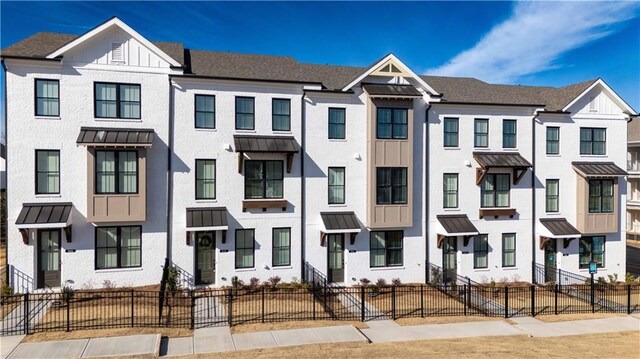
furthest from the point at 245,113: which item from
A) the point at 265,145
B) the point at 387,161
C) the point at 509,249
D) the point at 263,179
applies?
the point at 509,249

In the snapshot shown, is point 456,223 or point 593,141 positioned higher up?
point 593,141

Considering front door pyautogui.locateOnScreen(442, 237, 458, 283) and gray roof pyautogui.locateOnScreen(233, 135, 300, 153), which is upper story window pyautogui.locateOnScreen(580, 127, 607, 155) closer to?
front door pyautogui.locateOnScreen(442, 237, 458, 283)

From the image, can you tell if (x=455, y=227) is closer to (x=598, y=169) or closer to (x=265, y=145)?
(x=598, y=169)

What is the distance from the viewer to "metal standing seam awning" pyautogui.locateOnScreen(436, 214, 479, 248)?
825 inches

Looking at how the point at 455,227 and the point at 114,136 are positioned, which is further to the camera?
the point at 455,227

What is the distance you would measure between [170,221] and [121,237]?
2.16 meters

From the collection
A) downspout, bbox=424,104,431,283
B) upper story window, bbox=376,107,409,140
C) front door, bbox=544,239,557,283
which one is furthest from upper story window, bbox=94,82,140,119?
front door, bbox=544,239,557,283

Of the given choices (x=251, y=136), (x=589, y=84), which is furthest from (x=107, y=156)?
(x=589, y=84)

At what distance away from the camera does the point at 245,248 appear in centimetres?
1962

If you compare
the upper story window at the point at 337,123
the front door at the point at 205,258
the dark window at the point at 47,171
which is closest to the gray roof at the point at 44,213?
the dark window at the point at 47,171

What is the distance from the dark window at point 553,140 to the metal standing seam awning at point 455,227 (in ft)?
21.3

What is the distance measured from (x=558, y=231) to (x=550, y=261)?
1.95 m

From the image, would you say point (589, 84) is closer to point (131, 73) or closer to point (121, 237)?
point (131, 73)

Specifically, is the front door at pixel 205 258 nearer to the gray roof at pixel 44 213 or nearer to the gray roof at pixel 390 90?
the gray roof at pixel 44 213
